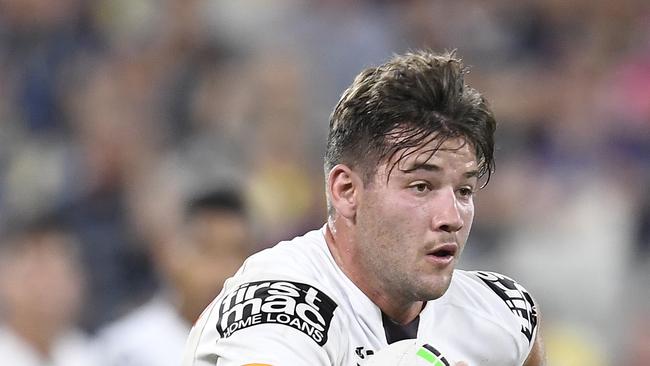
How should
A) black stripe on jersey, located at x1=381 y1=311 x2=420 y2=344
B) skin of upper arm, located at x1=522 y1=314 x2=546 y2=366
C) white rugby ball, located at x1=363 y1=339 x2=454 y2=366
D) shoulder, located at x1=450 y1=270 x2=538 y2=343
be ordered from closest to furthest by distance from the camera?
white rugby ball, located at x1=363 y1=339 x2=454 y2=366 → black stripe on jersey, located at x1=381 y1=311 x2=420 y2=344 → shoulder, located at x1=450 y1=270 x2=538 y2=343 → skin of upper arm, located at x1=522 y1=314 x2=546 y2=366

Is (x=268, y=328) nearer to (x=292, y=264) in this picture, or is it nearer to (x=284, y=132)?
(x=292, y=264)

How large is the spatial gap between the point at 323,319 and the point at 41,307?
10.2 ft

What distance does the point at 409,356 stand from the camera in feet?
10.6

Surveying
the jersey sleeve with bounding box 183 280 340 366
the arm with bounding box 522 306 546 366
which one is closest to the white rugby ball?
the jersey sleeve with bounding box 183 280 340 366

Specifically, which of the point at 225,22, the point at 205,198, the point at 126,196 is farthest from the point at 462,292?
the point at 225,22

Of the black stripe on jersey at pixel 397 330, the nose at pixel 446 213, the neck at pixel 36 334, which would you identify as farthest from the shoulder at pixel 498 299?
the neck at pixel 36 334

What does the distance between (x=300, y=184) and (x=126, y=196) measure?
3.53ft

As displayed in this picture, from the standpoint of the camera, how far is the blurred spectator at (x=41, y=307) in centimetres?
619

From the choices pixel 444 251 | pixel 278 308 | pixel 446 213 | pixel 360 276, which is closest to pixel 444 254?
pixel 444 251

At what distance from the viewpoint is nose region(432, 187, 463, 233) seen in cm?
354

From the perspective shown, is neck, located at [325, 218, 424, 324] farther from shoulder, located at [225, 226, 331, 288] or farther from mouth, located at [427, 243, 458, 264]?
mouth, located at [427, 243, 458, 264]

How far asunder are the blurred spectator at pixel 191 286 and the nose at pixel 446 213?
110 inches

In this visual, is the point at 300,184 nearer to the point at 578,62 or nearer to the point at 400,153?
the point at 578,62

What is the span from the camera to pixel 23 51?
9.02 metres
